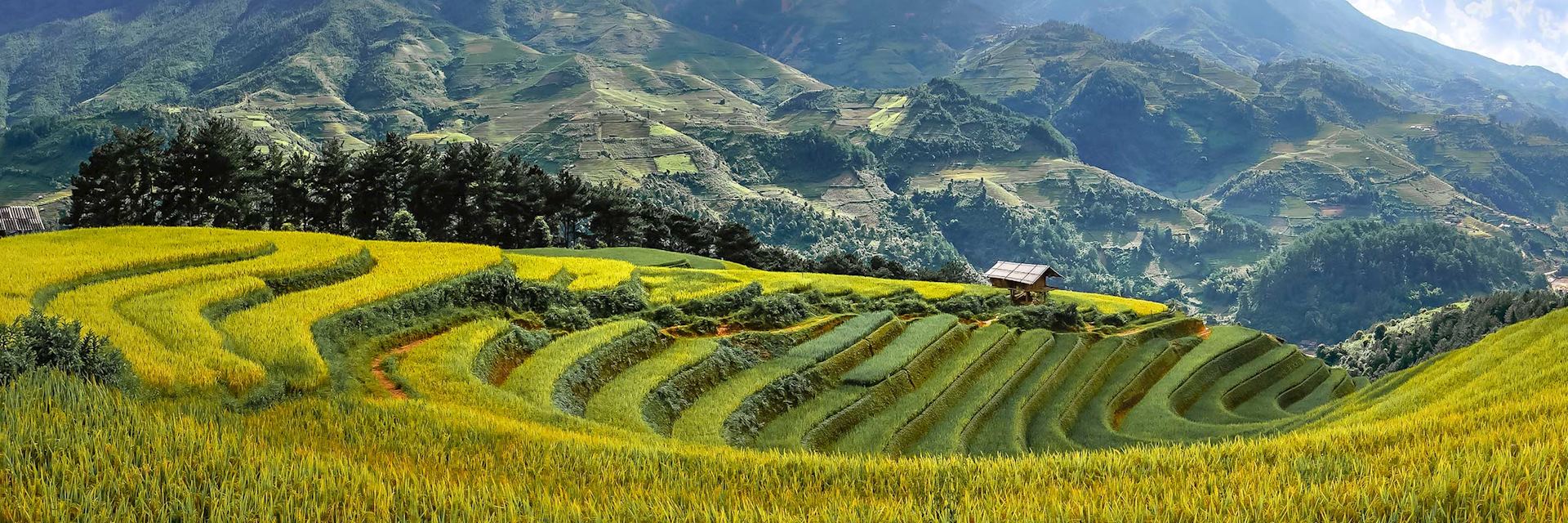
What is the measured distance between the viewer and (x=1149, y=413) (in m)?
24.0

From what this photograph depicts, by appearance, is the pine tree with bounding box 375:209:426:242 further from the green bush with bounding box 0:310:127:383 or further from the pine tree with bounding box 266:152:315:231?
the green bush with bounding box 0:310:127:383

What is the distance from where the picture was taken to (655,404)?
57.0 ft

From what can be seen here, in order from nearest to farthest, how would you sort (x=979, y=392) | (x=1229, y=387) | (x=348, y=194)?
(x=979, y=392) < (x=1229, y=387) < (x=348, y=194)

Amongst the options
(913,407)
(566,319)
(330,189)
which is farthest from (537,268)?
(330,189)

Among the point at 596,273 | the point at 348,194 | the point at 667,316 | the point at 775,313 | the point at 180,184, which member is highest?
the point at 348,194

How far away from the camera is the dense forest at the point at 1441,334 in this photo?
7925cm

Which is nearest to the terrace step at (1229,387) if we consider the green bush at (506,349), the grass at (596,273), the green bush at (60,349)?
the grass at (596,273)

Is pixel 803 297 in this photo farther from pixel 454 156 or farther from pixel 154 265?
pixel 454 156

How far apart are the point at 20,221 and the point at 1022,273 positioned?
68.8 m

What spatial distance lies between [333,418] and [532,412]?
155 inches

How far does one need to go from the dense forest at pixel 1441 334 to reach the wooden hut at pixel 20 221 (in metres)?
117

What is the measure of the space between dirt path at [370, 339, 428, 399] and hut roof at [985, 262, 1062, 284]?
87.4ft

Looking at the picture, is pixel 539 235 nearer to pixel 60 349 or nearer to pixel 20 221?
pixel 20 221

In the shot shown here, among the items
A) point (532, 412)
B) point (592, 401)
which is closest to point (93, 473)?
point (532, 412)
